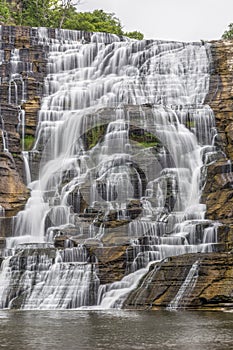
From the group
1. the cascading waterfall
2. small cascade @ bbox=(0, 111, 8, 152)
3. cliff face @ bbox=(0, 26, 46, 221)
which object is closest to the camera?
the cascading waterfall

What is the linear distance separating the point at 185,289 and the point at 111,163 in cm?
1768

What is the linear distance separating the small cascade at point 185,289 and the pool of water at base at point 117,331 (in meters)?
2.15

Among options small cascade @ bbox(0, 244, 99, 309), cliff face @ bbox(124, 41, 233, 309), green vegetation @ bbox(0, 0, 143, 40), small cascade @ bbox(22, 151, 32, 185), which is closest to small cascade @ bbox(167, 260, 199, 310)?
cliff face @ bbox(124, 41, 233, 309)

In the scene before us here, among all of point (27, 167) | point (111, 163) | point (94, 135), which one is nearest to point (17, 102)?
point (27, 167)

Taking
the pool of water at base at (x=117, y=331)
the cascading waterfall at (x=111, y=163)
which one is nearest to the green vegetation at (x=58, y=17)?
the cascading waterfall at (x=111, y=163)

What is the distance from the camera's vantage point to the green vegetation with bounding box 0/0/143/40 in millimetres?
78619

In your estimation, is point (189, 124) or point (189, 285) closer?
point (189, 285)

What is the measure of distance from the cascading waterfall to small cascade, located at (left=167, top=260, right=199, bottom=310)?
2.96 m

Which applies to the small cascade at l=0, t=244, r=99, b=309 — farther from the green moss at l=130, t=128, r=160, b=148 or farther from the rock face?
the green moss at l=130, t=128, r=160, b=148

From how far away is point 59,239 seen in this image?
35.1 metres

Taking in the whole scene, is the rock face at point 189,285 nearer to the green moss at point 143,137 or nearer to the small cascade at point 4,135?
the green moss at point 143,137

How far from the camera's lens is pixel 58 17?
269 ft

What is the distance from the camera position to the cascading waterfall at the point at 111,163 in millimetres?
32469

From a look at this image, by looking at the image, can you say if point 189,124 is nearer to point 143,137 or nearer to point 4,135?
point 143,137
